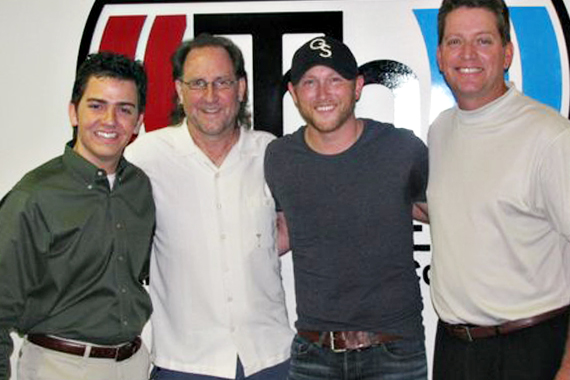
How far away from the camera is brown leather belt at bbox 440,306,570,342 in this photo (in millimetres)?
2082

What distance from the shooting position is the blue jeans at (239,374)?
246 centimetres

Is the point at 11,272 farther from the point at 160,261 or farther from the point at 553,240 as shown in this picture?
the point at 553,240

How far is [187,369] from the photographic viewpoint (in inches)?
97.2

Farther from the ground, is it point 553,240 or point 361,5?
point 361,5

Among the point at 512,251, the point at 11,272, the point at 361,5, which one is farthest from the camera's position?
the point at 361,5

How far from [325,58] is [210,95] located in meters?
0.44

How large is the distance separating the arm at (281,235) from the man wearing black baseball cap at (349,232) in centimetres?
25

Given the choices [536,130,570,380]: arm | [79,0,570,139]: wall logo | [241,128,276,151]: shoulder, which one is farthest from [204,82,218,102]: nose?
[536,130,570,380]: arm

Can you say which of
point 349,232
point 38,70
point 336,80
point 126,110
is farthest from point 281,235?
point 38,70

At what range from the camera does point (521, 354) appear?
6.84 feet

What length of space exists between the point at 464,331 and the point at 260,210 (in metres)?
0.87

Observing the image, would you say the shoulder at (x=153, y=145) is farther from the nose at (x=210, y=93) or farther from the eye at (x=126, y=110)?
the eye at (x=126, y=110)

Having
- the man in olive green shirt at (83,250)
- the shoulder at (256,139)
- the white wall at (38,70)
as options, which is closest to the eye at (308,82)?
the shoulder at (256,139)

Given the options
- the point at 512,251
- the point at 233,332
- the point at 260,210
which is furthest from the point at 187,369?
the point at 512,251
